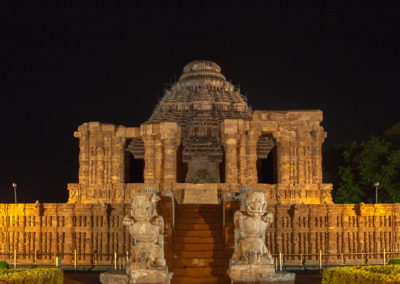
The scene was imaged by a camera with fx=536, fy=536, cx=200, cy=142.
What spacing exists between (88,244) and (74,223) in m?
1.14

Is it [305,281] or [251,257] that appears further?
[305,281]

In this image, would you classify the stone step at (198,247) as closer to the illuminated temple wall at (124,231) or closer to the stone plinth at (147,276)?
the stone plinth at (147,276)

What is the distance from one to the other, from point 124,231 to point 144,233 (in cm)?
1029

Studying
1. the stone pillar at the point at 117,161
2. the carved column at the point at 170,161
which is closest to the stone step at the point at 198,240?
the carved column at the point at 170,161

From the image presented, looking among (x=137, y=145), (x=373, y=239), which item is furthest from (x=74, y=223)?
(x=137, y=145)

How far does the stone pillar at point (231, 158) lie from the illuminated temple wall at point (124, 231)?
513cm

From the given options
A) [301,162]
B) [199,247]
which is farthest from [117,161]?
[199,247]

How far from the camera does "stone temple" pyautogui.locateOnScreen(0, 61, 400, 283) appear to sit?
55.6 ft

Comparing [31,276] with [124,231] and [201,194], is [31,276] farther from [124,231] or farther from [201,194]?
[201,194]

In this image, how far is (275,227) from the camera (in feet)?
76.9

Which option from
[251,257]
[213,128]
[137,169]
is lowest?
[251,257]

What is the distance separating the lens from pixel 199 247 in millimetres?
16703

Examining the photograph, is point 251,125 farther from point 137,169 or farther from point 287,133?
point 137,169

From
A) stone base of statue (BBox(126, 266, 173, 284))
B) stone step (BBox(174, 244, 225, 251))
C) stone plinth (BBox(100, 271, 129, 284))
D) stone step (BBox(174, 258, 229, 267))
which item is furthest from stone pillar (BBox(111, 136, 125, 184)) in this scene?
stone base of statue (BBox(126, 266, 173, 284))
